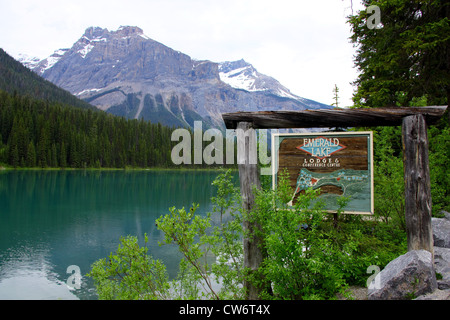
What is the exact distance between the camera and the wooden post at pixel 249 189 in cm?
525

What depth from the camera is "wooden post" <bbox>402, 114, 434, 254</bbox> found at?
4918 millimetres

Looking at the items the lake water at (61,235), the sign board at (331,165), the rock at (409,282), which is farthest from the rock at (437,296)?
the lake water at (61,235)

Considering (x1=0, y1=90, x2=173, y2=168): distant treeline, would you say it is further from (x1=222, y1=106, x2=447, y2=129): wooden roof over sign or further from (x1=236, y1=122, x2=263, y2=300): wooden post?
(x1=222, y1=106, x2=447, y2=129): wooden roof over sign

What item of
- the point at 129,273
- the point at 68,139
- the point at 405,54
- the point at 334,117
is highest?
the point at 68,139

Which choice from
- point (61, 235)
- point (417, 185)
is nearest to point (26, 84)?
point (61, 235)

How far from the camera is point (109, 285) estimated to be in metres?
5.27

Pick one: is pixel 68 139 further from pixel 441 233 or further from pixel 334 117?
pixel 441 233

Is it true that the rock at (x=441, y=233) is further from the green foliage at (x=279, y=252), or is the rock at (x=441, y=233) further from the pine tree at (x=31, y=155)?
the pine tree at (x=31, y=155)

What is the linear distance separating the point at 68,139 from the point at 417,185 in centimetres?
9792

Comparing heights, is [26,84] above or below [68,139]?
above

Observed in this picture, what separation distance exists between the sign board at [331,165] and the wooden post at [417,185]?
561mm

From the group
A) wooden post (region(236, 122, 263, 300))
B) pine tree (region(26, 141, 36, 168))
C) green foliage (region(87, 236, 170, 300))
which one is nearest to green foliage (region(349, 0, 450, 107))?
wooden post (region(236, 122, 263, 300))

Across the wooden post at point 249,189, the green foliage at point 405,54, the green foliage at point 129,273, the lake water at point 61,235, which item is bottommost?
the lake water at point 61,235

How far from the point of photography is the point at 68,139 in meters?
89.8
